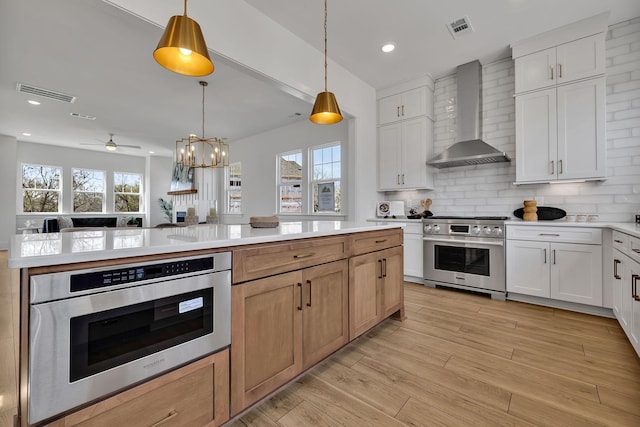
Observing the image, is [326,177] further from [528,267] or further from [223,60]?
[528,267]

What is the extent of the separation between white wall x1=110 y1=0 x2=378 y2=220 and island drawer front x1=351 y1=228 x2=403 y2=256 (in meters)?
1.67

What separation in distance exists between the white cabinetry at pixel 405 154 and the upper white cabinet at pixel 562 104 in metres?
1.13

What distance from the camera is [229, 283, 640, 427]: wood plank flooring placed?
4.76 ft

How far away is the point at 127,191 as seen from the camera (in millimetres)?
9602

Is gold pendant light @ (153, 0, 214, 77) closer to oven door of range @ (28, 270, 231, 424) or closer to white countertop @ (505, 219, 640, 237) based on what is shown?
oven door of range @ (28, 270, 231, 424)

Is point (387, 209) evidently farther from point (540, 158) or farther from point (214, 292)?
point (214, 292)

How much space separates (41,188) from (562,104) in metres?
11.7

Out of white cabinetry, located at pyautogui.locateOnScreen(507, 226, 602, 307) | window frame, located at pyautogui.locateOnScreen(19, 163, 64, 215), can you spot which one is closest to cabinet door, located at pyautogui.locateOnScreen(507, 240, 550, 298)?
white cabinetry, located at pyautogui.locateOnScreen(507, 226, 602, 307)

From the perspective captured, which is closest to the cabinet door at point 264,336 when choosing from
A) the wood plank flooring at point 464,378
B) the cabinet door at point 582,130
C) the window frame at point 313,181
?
the wood plank flooring at point 464,378

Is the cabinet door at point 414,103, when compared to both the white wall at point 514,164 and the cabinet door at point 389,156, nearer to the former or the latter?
the cabinet door at point 389,156

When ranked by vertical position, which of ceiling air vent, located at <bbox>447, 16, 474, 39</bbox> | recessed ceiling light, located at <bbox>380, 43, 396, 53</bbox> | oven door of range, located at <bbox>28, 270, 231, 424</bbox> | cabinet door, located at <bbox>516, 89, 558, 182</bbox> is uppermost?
ceiling air vent, located at <bbox>447, 16, 474, 39</bbox>

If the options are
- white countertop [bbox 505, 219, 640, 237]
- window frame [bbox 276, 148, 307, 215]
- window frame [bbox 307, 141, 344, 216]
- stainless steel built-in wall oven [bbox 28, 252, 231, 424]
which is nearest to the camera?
stainless steel built-in wall oven [bbox 28, 252, 231, 424]

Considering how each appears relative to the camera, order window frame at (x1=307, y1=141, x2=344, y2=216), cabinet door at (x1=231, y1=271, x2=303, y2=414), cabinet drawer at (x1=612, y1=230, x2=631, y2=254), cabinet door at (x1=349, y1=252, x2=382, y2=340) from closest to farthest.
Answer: cabinet door at (x1=231, y1=271, x2=303, y2=414), cabinet door at (x1=349, y1=252, x2=382, y2=340), cabinet drawer at (x1=612, y1=230, x2=631, y2=254), window frame at (x1=307, y1=141, x2=344, y2=216)

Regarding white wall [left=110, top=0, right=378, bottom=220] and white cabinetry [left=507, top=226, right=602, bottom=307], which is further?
white cabinetry [left=507, top=226, right=602, bottom=307]
